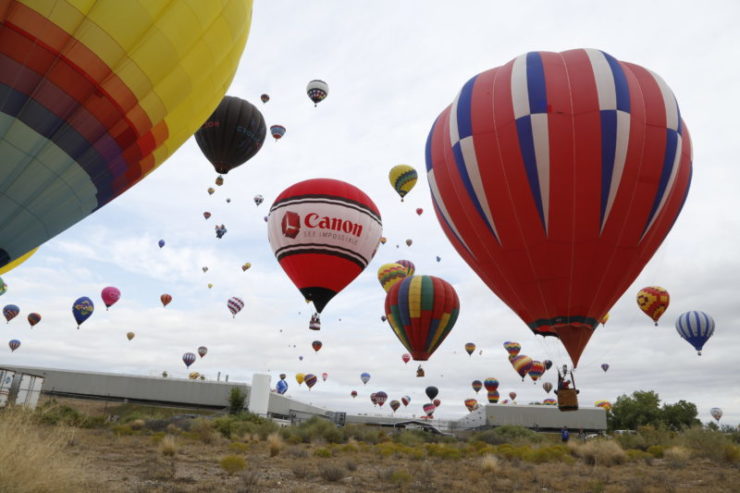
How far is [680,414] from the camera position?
57500 millimetres

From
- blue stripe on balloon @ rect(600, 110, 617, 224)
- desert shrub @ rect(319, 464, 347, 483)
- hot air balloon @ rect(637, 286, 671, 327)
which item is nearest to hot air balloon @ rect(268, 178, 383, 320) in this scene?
desert shrub @ rect(319, 464, 347, 483)

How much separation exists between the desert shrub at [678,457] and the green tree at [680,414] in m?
46.5

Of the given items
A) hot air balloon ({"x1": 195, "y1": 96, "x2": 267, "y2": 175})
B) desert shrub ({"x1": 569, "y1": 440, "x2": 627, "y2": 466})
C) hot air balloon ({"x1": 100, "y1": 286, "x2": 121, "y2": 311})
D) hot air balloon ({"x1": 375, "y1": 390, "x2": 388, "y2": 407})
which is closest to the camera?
desert shrub ({"x1": 569, "y1": 440, "x2": 627, "y2": 466})

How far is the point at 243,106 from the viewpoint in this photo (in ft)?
69.9

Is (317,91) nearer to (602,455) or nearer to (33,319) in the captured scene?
(602,455)

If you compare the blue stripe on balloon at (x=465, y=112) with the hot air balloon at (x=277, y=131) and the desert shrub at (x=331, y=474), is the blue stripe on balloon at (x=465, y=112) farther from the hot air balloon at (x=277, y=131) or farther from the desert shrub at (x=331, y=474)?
the hot air balloon at (x=277, y=131)

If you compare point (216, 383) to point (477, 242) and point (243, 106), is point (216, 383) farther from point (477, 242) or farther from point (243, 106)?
point (477, 242)

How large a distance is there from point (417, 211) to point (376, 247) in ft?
77.4

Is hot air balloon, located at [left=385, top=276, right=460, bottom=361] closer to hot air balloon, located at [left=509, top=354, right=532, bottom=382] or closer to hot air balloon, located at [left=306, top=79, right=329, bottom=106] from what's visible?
hot air balloon, located at [left=306, top=79, right=329, bottom=106]

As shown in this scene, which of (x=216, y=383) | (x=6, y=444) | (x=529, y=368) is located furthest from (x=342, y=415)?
(x=6, y=444)

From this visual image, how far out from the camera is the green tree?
186ft

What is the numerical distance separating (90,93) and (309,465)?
12.4m

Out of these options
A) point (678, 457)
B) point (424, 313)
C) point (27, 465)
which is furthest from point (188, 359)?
point (27, 465)

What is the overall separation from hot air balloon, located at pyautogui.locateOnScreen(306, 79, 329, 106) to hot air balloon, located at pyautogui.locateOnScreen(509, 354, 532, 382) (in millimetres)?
43857
